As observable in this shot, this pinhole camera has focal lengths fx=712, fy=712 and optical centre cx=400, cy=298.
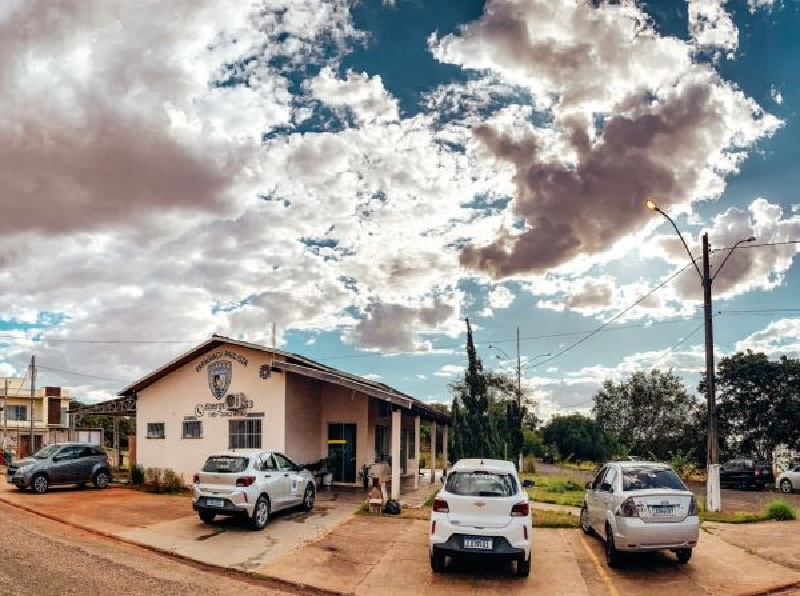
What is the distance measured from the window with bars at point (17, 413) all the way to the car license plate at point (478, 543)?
61.2m

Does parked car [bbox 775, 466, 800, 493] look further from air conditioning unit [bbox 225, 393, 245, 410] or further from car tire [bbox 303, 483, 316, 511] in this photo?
air conditioning unit [bbox 225, 393, 245, 410]

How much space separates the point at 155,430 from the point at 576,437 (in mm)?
47688

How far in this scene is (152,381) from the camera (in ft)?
85.6

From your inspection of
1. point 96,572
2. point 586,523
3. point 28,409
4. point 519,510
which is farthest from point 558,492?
point 28,409

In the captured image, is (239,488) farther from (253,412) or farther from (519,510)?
(253,412)

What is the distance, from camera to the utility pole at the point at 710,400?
19234mm

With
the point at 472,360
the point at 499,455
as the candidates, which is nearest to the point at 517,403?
the point at 499,455

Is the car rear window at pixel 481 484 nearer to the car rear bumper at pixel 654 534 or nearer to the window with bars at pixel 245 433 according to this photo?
the car rear bumper at pixel 654 534

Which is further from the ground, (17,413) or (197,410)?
(197,410)

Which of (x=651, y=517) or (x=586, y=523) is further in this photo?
(x=586, y=523)

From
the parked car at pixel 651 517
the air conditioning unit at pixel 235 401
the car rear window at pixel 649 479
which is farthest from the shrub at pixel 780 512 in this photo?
the air conditioning unit at pixel 235 401

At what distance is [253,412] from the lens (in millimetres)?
23406

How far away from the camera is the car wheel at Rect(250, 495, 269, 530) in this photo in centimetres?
1573

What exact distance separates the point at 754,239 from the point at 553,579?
1245 centimetres
